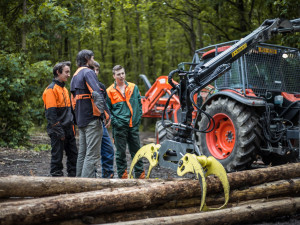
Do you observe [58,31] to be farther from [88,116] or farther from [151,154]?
[151,154]

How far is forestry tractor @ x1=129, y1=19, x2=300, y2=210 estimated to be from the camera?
17.2ft

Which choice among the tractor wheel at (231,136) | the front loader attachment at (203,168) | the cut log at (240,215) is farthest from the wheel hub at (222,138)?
the front loader attachment at (203,168)

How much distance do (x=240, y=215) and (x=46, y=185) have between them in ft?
7.26

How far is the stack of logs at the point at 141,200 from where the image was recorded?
3375 mm

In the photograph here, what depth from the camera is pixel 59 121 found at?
589 centimetres

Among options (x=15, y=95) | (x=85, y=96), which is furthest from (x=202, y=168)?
(x=15, y=95)

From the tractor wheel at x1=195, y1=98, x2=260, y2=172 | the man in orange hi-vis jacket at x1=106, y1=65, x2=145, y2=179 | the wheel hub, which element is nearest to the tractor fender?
the tractor wheel at x1=195, y1=98, x2=260, y2=172

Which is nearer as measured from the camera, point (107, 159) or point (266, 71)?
point (107, 159)

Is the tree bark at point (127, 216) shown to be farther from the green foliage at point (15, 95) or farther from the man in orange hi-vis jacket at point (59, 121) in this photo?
the green foliage at point (15, 95)

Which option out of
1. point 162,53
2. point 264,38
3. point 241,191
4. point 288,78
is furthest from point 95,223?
point 162,53

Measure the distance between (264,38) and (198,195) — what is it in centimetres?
312

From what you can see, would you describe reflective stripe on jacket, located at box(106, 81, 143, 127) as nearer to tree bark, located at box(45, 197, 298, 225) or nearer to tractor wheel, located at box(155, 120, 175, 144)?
tree bark, located at box(45, 197, 298, 225)

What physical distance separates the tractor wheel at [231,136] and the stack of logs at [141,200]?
134 centimetres

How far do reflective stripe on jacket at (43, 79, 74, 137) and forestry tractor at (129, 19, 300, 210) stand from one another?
147cm
